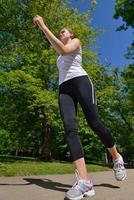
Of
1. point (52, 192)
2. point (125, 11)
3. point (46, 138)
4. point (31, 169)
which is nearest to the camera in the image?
point (52, 192)

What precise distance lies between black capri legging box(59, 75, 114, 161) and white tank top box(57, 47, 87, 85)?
0.06 m

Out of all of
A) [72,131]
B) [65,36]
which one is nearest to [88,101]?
[72,131]

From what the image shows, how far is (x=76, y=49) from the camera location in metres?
5.71

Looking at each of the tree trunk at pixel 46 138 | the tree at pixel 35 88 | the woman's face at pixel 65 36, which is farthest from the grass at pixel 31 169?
the tree trunk at pixel 46 138

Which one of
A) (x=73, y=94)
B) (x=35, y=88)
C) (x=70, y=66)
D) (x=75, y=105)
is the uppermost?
(x=35, y=88)

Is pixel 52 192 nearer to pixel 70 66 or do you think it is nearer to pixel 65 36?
pixel 70 66

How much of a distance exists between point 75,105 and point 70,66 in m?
0.54

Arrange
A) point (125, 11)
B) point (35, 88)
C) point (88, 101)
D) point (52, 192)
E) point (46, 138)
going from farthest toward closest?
point (46, 138) → point (35, 88) → point (125, 11) → point (88, 101) → point (52, 192)

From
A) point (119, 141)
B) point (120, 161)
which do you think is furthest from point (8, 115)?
point (120, 161)

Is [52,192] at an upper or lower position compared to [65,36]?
lower

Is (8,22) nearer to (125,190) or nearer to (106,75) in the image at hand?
(125,190)

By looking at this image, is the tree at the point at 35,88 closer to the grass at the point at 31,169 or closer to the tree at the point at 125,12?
the tree at the point at 125,12

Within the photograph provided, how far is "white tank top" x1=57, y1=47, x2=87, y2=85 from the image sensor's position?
569 centimetres

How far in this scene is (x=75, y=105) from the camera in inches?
228
